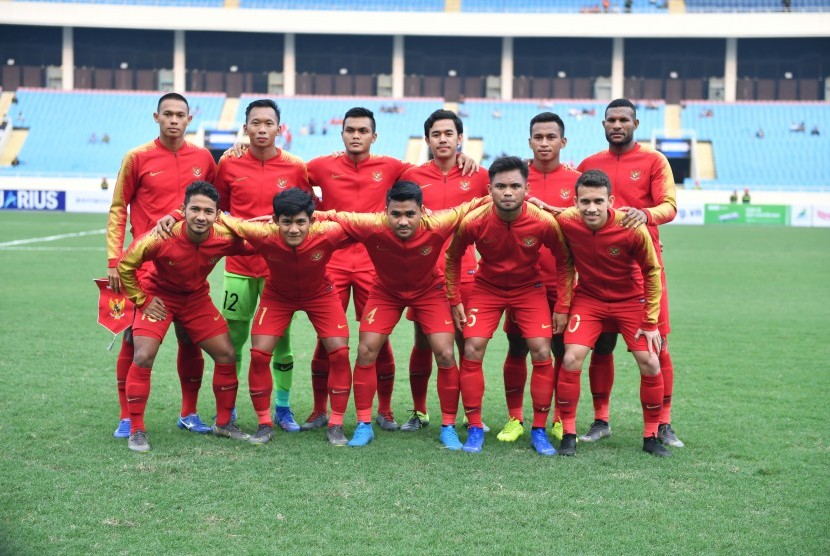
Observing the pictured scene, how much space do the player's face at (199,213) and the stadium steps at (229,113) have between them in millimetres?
43450

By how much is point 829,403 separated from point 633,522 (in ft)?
11.5

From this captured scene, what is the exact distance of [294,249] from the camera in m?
6.18

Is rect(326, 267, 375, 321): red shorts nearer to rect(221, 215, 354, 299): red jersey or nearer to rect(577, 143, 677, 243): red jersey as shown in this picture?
rect(221, 215, 354, 299): red jersey

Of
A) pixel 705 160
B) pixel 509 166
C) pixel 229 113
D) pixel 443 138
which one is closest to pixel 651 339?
pixel 509 166

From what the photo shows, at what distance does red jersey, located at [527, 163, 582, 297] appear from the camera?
6.70 meters

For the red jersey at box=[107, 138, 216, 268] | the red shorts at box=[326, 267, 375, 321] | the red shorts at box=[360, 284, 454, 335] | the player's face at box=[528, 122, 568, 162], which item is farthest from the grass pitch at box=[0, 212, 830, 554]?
the player's face at box=[528, 122, 568, 162]

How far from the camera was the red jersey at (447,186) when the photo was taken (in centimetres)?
683

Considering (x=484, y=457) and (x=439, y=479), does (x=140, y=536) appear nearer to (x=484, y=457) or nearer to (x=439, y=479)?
(x=439, y=479)

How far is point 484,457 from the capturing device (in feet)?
19.5

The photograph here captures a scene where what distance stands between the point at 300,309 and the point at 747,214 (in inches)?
1246

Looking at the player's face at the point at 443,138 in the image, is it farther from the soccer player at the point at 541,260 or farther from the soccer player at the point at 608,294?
the soccer player at the point at 608,294

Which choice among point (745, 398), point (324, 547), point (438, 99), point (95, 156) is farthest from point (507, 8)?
point (324, 547)

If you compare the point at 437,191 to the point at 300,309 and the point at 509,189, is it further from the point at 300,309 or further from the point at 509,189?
the point at 300,309

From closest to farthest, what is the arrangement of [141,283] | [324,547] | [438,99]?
1. [324,547]
2. [141,283]
3. [438,99]
